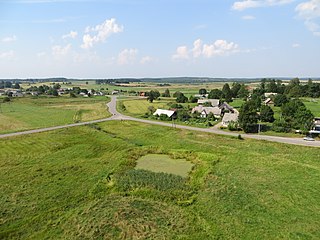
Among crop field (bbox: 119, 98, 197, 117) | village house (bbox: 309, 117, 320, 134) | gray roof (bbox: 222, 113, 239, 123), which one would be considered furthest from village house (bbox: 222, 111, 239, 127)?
crop field (bbox: 119, 98, 197, 117)

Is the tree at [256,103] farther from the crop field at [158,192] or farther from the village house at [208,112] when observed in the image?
the crop field at [158,192]

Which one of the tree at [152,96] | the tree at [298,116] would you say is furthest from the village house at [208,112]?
the tree at [152,96]

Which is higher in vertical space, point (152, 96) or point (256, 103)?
point (256, 103)

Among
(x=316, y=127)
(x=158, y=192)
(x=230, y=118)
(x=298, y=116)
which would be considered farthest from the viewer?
(x=230, y=118)

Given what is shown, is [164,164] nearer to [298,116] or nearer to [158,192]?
[158,192]

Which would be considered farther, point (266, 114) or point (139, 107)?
point (139, 107)

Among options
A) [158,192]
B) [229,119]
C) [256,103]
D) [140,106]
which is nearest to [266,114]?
[229,119]

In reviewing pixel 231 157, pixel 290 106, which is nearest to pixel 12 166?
pixel 231 157

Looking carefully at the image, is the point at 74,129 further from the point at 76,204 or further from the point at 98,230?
the point at 98,230
